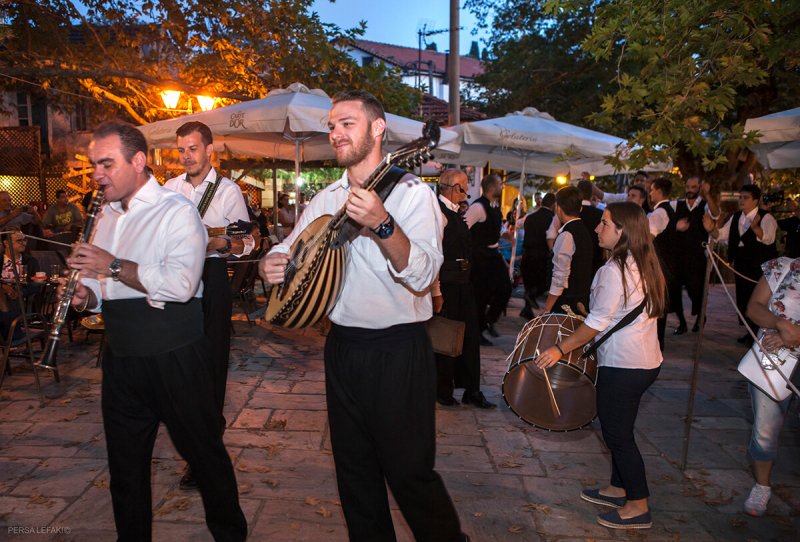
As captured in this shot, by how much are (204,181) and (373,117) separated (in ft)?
6.81

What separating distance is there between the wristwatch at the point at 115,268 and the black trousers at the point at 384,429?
3.06 ft

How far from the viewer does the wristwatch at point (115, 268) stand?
2730 mm

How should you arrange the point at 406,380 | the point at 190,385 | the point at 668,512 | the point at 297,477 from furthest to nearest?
the point at 297,477, the point at 668,512, the point at 190,385, the point at 406,380

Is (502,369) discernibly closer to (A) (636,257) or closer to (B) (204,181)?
(A) (636,257)

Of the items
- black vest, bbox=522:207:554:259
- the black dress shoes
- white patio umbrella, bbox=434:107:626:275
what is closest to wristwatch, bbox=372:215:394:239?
the black dress shoes

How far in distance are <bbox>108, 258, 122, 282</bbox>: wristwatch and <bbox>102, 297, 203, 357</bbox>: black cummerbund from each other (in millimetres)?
200

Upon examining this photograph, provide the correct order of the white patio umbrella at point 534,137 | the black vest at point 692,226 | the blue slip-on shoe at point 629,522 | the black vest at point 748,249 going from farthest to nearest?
the white patio umbrella at point 534,137 < the black vest at point 692,226 < the black vest at point 748,249 < the blue slip-on shoe at point 629,522

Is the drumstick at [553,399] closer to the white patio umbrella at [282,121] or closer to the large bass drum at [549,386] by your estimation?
the large bass drum at [549,386]

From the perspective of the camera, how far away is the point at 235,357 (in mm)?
7746

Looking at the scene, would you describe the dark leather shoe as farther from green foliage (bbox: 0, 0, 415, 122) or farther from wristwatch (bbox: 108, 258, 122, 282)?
green foliage (bbox: 0, 0, 415, 122)

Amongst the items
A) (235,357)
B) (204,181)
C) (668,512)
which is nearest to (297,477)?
(204,181)

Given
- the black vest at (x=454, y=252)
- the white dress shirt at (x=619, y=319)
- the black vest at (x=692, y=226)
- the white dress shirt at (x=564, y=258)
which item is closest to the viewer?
the white dress shirt at (x=619, y=319)

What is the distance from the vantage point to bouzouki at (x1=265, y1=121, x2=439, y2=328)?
2480mm

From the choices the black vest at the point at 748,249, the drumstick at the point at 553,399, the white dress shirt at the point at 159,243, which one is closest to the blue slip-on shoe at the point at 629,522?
the drumstick at the point at 553,399
